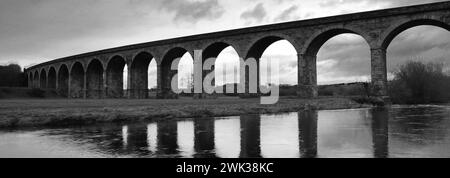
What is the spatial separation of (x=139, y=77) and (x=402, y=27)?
2986 cm

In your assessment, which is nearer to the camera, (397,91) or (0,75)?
(397,91)

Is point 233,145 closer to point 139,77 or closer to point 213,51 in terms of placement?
point 213,51

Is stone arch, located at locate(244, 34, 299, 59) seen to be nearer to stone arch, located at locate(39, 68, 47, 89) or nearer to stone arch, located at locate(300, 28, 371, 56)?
stone arch, located at locate(300, 28, 371, 56)

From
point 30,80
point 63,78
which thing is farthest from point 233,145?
point 30,80

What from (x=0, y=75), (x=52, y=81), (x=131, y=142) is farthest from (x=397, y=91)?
(x=0, y=75)

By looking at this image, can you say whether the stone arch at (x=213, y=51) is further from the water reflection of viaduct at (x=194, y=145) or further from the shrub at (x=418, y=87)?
the water reflection of viaduct at (x=194, y=145)

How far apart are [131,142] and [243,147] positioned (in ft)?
8.66

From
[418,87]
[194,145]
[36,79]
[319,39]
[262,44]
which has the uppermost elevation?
[262,44]

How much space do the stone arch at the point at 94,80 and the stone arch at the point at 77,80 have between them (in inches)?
129

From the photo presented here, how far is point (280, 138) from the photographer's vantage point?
348 inches

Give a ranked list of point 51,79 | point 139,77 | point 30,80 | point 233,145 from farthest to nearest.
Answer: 1. point 30,80
2. point 51,79
3. point 139,77
4. point 233,145

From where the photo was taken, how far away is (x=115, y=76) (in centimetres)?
4947
